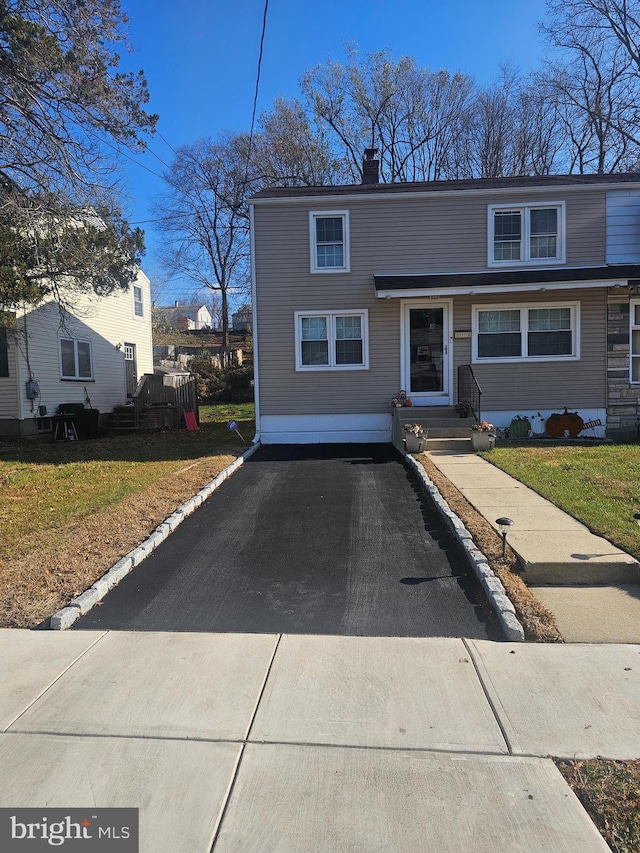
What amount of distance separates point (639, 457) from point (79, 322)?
15.9 m

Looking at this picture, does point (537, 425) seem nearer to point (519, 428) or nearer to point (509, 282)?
point (519, 428)

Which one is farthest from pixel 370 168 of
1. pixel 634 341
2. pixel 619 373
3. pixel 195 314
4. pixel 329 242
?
pixel 195 314

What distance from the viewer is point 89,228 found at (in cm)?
1198

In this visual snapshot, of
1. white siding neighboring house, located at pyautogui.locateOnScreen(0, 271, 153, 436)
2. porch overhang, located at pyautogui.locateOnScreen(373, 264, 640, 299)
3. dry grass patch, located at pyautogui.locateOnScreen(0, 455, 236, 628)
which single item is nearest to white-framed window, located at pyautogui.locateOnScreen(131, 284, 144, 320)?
white siding neighboring house, located at pyautogui.locateOnScreen(0, 271, 153, 436)

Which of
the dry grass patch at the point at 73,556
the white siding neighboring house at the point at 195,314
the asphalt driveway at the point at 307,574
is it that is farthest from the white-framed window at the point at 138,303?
the white siding neighboring house at the point at 195,314

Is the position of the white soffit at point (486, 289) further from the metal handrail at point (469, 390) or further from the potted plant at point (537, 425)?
the potted plant at point (537, 425)

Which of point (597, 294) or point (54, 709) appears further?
point (597, 294)

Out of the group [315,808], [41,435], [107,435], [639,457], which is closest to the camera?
[315,808]

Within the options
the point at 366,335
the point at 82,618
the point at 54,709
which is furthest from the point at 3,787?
the point at 366,335

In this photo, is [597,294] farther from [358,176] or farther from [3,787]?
[358,176]

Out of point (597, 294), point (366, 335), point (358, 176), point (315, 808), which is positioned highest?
point (358, 176)

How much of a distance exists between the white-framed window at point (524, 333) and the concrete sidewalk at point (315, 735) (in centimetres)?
992

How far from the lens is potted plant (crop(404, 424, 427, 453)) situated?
10.7 m

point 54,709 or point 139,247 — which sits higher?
point 139,247
